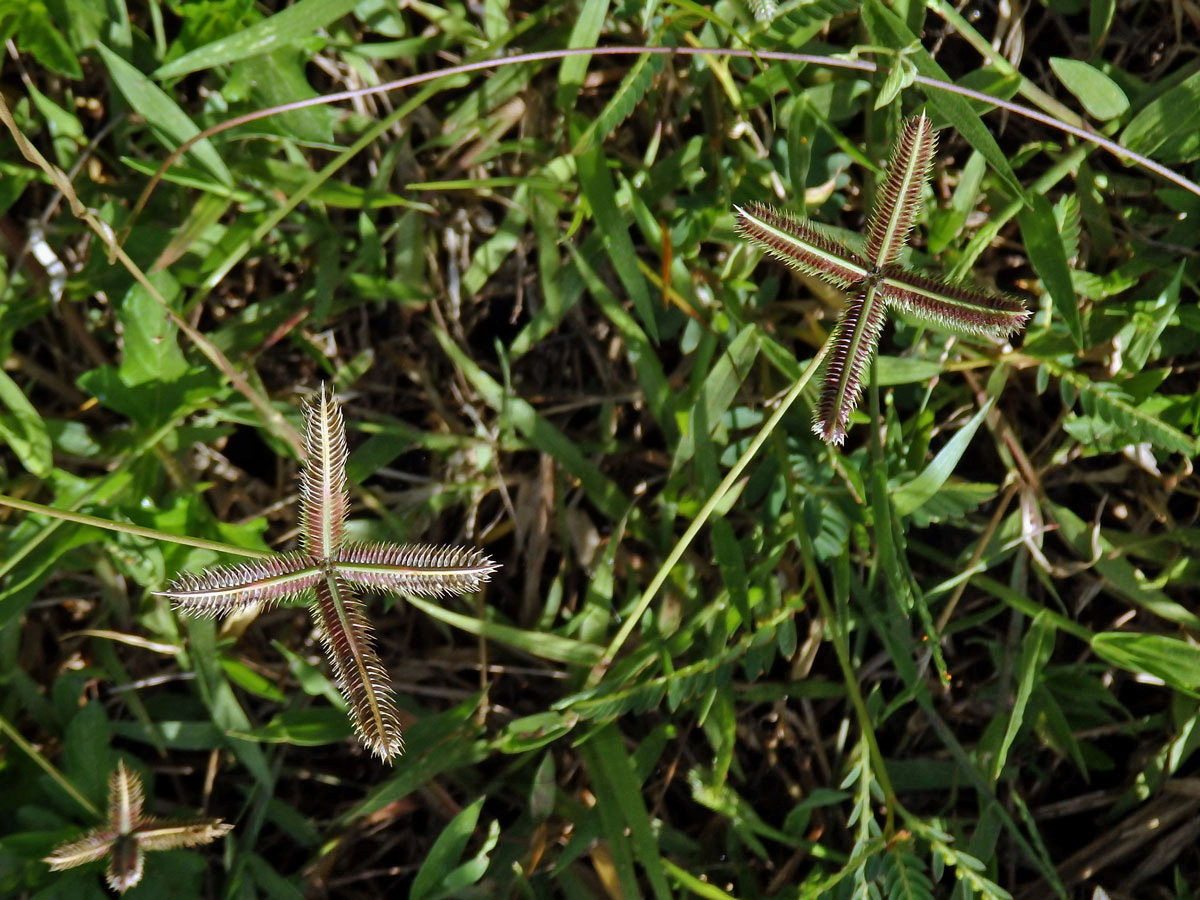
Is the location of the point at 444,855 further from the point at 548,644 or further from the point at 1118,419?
the point at 1118,419

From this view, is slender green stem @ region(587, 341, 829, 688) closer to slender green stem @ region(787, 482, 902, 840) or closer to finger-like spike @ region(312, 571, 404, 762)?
slender green stem @ region(787, 482, 902, 840)

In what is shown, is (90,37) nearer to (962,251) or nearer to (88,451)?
(88,451)

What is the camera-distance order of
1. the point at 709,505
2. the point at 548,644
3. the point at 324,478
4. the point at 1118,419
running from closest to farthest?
the point at 324,478, the point at 709,505, the point at 1118,419, the point at 548,644

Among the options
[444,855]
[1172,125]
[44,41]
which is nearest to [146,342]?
[44,41]

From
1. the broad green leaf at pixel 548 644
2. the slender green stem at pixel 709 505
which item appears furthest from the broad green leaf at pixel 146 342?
the slender green stem at pixel 709 505

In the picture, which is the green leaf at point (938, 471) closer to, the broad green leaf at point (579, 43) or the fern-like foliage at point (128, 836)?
the broad green leaf at point (579, 43)

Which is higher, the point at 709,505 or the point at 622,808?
the point at 709,505
